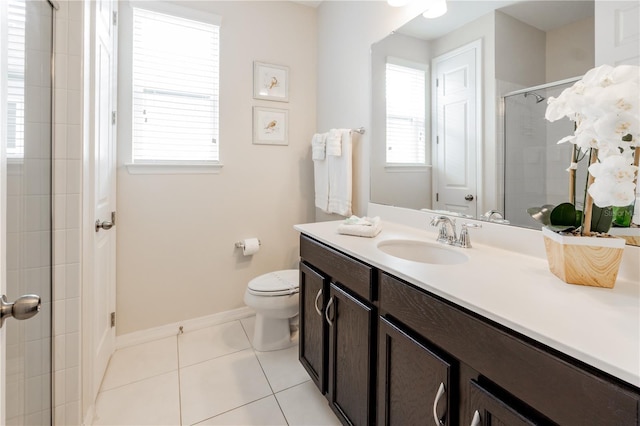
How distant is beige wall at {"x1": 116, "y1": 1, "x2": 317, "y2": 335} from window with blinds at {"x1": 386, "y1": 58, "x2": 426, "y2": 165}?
37.9 inches

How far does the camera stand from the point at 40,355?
1.12 m

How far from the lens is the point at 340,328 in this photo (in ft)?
4.20

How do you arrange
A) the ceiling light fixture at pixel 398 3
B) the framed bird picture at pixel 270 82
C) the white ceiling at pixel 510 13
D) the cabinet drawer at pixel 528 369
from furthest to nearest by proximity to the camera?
the framed bird picture at pixel 270 82 < the ceiling light fixture at pixel 398 3 < the white ceiling at pixel 510 13 < the cabinet drawer at pixel 528 369

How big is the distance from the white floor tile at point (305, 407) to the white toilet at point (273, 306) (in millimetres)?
408

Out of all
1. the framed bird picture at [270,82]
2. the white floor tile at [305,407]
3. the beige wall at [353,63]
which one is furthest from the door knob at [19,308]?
the framed bird picture at [270,82]

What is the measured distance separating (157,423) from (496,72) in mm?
2141

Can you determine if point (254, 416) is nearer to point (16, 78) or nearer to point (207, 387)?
point (207, 387)

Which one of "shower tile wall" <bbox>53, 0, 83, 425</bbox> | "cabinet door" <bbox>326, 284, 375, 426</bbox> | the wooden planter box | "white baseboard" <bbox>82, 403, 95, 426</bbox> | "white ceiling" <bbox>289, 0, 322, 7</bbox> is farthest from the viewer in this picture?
"white ceiling" <bbox>289, 0, 322, 7</bbox>

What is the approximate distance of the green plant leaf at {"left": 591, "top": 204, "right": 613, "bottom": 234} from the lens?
0.84 m

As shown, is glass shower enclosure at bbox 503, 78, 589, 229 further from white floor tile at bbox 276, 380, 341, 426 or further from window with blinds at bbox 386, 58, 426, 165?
white floor tile at bbox 276, 380, 341, 426

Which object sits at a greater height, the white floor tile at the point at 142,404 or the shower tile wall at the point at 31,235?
the shower tile wall at the point at 31,235

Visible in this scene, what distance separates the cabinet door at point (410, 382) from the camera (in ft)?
2.58

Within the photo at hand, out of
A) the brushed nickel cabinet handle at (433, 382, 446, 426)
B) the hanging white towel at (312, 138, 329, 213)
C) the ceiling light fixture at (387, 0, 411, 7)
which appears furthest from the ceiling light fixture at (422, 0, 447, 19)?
the brushed nickel cabinet handle at (433, 382, 446, 426)

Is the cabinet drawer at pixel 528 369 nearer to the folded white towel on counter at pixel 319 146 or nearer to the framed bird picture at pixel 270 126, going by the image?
the folded white towel on counter at pixel 319 146
